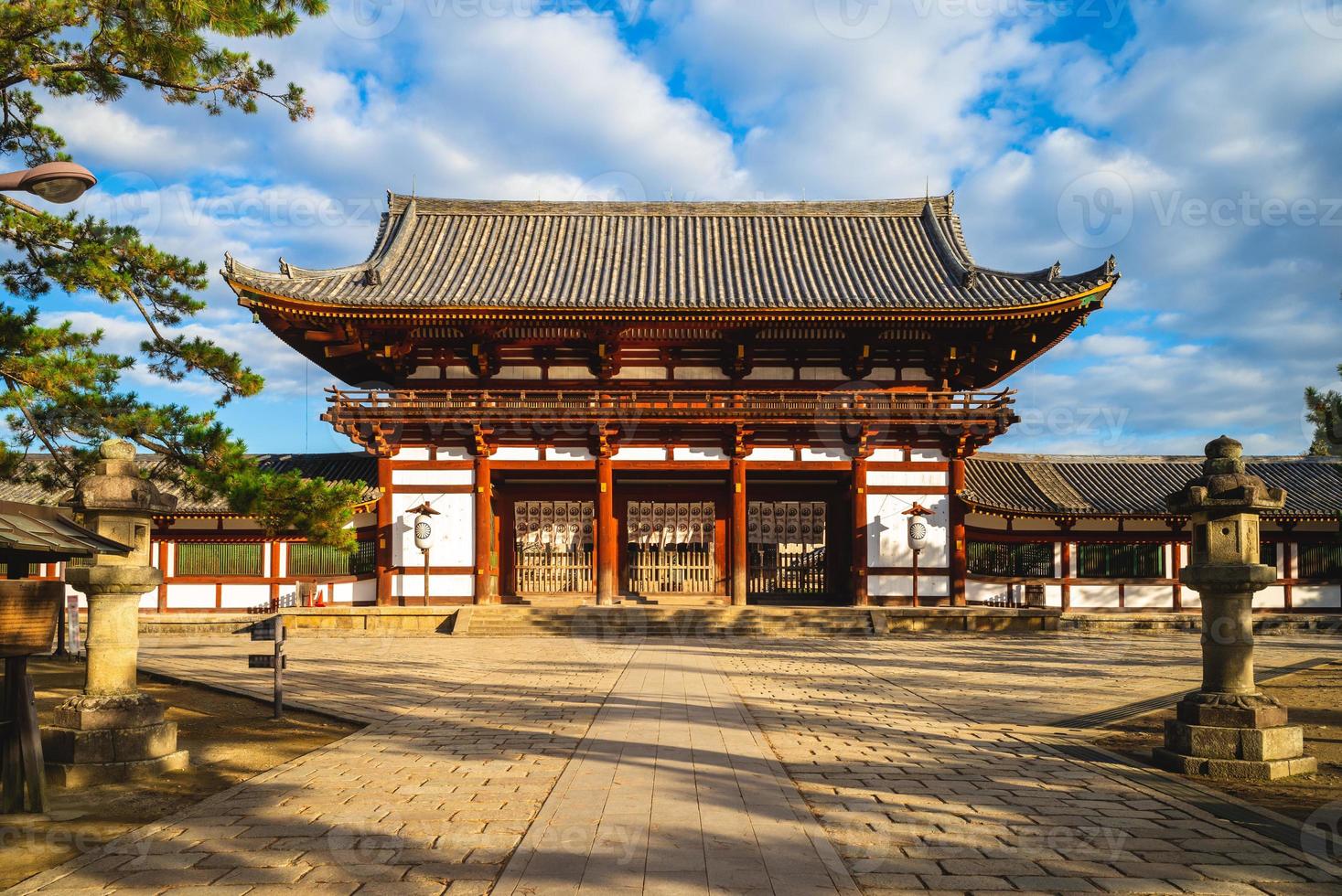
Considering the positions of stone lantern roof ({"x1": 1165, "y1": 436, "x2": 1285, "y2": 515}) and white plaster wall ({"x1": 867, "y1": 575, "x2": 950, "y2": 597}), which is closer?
stone lantern roof ({"x1": 1165, "y1": 436, "x2": 1285, "y2": 515})

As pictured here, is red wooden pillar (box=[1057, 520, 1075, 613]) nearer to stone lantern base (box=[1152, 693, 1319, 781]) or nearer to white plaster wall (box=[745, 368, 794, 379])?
white plaster wall (box=[745, 368, 794, 379])

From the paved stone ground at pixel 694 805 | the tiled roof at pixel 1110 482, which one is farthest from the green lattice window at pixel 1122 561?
the paved stone ground at pixel 694 805

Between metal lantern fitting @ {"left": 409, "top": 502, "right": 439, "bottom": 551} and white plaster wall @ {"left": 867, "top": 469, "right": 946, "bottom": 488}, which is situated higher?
white plaster wall @ {"left": 867, "top": 469, "right": 946, "bottom": 488}

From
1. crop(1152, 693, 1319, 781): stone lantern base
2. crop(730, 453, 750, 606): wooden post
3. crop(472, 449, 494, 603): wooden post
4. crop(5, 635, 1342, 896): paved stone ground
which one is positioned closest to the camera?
crop(5, 635, 1342, 896): paved stone ground

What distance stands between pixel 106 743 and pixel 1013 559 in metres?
21.1

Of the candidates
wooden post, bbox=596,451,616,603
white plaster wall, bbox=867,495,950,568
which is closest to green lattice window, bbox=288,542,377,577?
wooden post, bbox=596,451,616,603

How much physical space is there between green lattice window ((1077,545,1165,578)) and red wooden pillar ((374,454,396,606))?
18028mm

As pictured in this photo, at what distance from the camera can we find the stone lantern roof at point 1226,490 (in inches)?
321

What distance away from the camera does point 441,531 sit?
72.0 feet

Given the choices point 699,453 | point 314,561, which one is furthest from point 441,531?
point 699,453

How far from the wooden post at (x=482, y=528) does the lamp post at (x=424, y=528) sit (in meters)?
0.14

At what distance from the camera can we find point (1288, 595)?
2348 cm

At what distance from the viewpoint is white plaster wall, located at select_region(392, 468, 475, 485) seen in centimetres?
2209

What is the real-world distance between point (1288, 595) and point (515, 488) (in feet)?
69.3
